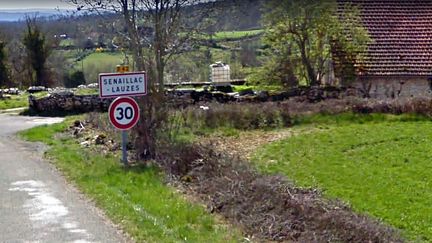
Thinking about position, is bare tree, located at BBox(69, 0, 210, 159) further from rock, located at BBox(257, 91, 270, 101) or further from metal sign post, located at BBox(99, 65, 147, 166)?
rock, located at BBox(257, 91, 270, 101)

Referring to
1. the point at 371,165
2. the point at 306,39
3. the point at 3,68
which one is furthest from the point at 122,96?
the point at 3,68

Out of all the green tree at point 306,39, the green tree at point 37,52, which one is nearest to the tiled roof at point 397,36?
the green tree at point 306,39

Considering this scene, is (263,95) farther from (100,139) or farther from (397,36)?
(100,139)

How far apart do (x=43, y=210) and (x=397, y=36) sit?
26.4 meters

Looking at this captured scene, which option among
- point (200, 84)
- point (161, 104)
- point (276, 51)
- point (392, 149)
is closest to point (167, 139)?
point (161, 104)

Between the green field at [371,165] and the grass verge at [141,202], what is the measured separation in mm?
3237

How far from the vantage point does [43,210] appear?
805cm

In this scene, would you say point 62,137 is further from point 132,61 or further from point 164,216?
point 164,216

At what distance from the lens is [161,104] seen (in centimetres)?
1326

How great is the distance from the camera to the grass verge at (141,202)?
275 inches

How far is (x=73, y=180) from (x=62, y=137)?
644cm

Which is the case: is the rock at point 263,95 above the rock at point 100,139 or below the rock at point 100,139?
above

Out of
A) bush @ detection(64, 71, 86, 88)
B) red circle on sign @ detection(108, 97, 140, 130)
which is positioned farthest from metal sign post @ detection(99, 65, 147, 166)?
bush @ detection(64, 71, 86, 88)

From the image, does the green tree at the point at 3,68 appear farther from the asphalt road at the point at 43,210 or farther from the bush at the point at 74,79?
the asphalt road at the point at 43,210
